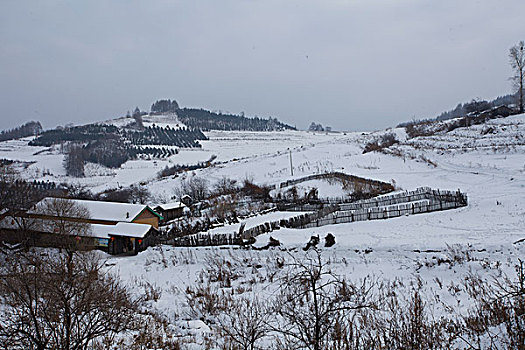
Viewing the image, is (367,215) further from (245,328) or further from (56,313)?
(56,313)

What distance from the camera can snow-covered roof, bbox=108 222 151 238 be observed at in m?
26.3

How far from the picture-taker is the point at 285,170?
187 feet

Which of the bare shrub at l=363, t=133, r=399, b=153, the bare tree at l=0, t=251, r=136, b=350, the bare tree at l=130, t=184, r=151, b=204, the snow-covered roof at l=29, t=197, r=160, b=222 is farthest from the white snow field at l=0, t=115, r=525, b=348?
the bare tree at l=130, t=184, r=151, b=204

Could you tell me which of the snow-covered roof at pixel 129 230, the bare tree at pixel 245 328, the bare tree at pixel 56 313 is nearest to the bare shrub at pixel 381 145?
the snow-covered roof at pixel 129 230

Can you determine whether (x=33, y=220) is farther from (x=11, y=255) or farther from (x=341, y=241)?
(x=341, y=241)

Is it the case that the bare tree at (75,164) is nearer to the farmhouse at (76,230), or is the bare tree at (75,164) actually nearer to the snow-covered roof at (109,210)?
the snow-covered roof at (109,210)

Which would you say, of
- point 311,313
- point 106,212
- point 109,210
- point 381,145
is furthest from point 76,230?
point 381,145

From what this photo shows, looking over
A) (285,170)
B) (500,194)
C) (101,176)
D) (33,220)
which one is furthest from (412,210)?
(101,176)

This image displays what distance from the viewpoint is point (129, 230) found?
88.2ft

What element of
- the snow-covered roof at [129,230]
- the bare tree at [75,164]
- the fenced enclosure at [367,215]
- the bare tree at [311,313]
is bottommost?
the snow-covered roof at [129,230]

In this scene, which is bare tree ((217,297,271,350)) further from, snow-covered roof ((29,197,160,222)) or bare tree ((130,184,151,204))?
bare tree ((130,184,151,204))

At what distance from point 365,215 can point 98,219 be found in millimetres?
24356

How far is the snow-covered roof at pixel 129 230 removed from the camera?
86.2ft

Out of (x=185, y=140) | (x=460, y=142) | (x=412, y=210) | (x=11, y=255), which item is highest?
(x=185, y=140)
